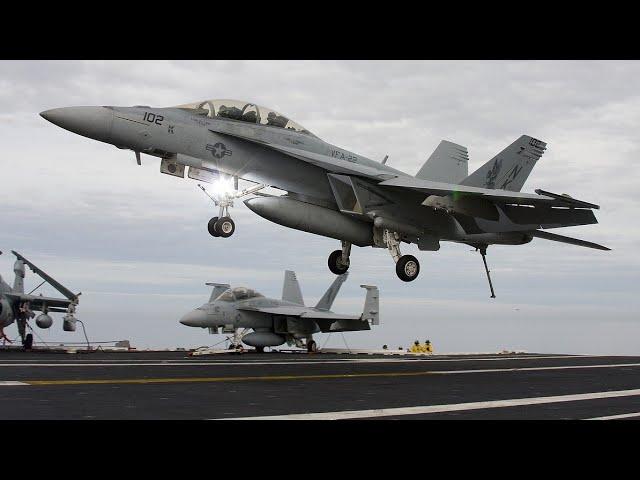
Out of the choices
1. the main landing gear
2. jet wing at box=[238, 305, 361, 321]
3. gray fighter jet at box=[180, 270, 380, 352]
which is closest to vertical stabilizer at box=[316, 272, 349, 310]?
gray fighter jet at box=[180, 270, 380, 352]

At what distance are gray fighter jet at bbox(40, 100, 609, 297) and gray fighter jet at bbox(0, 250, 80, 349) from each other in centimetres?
2043

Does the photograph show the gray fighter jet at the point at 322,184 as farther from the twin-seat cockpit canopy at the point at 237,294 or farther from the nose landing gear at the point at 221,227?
the twin-seat cockpit canopy at the point at 237,294

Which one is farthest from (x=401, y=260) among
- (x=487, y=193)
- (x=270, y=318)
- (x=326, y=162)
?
(x=270, y=318)

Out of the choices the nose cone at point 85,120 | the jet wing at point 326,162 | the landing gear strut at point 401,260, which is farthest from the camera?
the landing gear strut at point 401,260

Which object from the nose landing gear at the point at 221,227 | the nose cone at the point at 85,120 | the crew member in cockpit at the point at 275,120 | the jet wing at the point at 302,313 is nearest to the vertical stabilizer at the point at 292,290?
the jet wing at the point at 302,313

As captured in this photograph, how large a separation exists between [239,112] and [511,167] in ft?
33.8

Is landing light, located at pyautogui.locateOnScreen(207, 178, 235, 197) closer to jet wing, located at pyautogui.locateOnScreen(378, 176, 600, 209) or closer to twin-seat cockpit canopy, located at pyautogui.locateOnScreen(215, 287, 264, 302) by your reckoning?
jet wing, located at pyautogui.locateOnScreen(378, 176, 600, 209)

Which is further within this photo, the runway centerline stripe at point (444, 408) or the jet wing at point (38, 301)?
the jet wing at point (38, 301)

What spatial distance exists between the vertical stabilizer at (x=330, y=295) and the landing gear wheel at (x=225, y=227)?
87.9 ft

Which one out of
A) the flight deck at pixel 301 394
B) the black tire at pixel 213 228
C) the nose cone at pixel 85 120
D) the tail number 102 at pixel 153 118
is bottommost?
the flight deck at pixel 301 394

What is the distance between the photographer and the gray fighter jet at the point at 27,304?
36.6 meters
